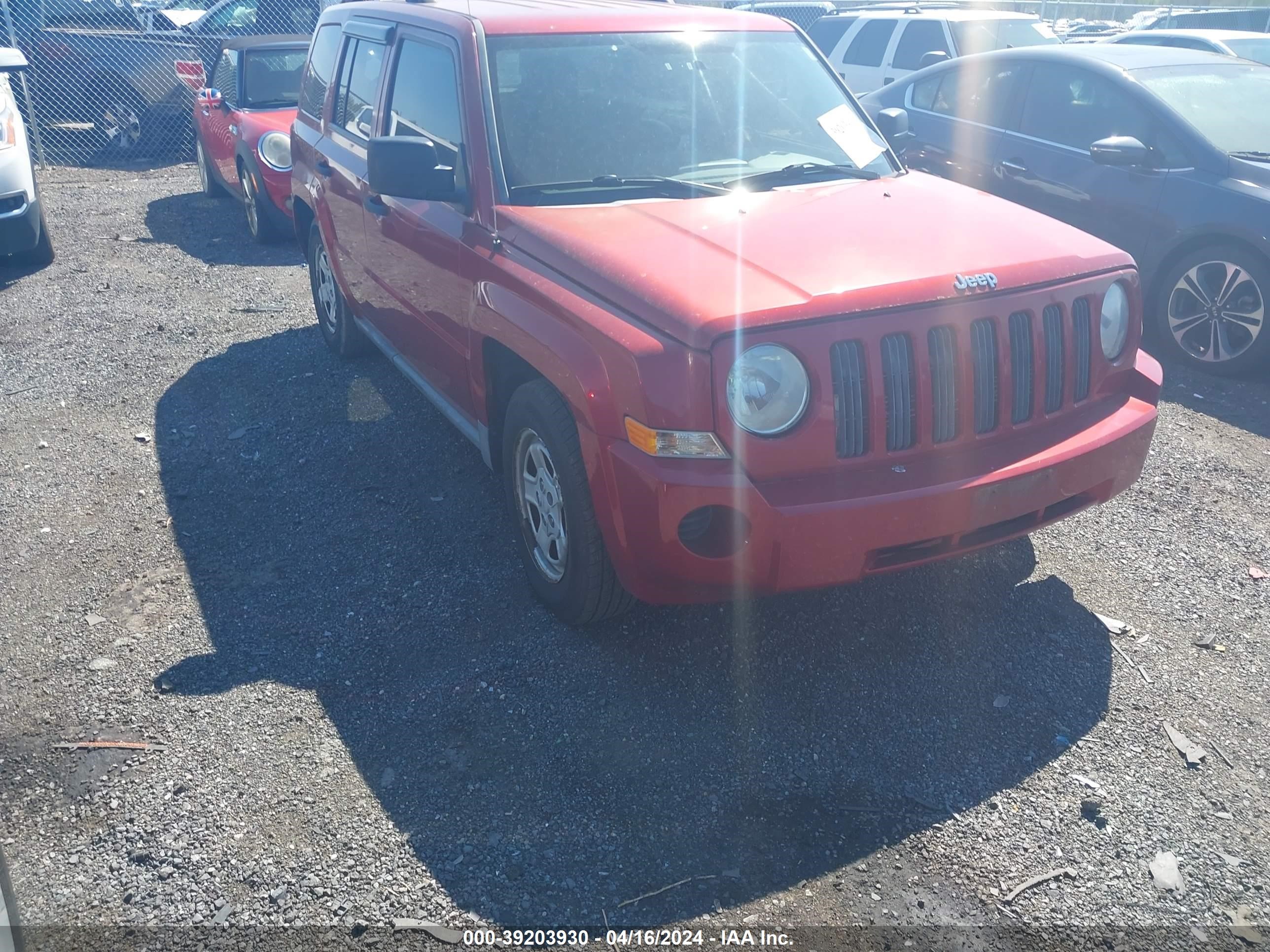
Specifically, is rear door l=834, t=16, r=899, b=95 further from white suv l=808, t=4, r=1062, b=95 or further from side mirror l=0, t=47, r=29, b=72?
side mirror l=0, t=47, r=29, b=72

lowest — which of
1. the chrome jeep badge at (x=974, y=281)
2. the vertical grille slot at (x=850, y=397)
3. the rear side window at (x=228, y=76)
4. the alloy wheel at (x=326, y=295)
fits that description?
the alloy wheel at (x=326, y=295)

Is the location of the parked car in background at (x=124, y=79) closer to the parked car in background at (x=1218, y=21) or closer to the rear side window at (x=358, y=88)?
the rear side window at (x=358, y=88)

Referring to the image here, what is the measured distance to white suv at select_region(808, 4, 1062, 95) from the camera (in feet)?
42.2

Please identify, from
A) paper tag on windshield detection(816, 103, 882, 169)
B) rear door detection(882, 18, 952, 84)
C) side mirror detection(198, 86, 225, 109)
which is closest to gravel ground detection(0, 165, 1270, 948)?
paper tag on windshield detection(816, 103, 882, 169)

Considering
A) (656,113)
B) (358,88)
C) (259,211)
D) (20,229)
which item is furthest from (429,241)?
(259,211)

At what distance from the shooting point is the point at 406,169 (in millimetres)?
3898

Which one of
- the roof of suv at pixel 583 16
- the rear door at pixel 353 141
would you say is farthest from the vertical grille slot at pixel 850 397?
the rear door at pixel 353 141

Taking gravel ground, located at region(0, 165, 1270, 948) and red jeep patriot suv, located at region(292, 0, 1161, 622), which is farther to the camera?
red jeep patriot suv, located at region(292, 0, 1161, 622)

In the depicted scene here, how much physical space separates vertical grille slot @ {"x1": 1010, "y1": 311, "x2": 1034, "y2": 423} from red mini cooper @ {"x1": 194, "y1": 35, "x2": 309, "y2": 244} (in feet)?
23.5

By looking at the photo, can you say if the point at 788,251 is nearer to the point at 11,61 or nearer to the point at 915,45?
the point at 11,61

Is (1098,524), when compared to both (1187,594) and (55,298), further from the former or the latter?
(55,298)

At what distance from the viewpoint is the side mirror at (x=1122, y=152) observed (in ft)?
21.3

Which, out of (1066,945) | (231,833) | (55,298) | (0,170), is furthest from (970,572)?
(0,170)

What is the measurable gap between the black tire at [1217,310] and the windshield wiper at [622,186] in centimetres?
374
